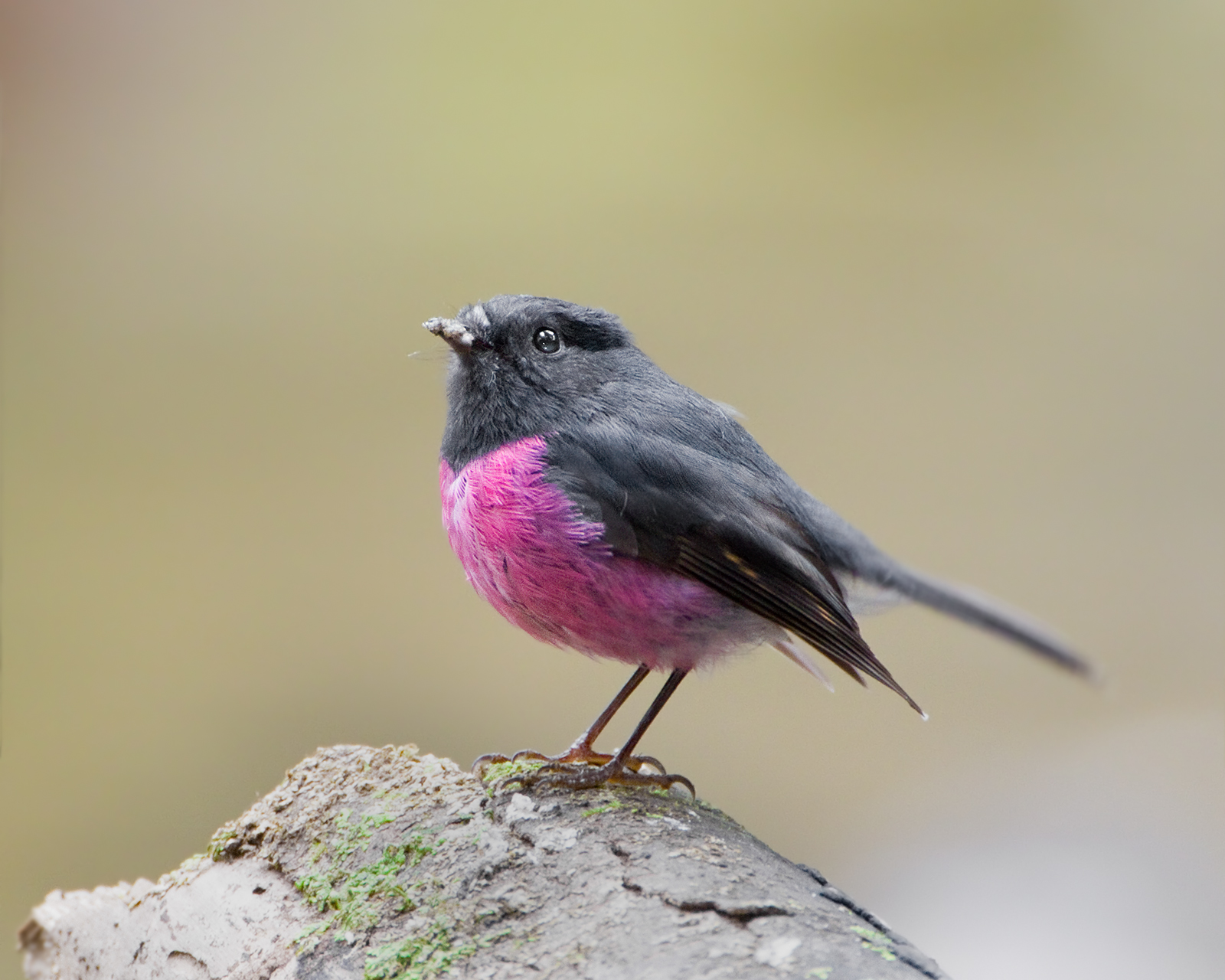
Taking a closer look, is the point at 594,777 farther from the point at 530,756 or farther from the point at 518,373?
the point at 518,373

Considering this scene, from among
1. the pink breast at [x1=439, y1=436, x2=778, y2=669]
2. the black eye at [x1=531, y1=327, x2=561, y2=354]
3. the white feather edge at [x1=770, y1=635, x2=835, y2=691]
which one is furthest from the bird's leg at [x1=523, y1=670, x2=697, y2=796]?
the black eye at [x1=531, y1=327, x2=561, y2=354]

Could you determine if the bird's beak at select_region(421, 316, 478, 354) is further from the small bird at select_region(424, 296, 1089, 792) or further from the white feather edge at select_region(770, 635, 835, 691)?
the white feather edge at select_region(770, 635, 835, 691)

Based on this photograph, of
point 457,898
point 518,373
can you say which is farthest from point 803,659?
point 457,898

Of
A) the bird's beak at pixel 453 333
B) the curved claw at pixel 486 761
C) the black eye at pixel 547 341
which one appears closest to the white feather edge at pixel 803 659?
the curved claw at pixel 486 761

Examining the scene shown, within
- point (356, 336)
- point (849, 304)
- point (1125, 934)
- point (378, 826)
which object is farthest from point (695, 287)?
point (378, 826)

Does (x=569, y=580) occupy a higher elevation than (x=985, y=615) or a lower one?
lower

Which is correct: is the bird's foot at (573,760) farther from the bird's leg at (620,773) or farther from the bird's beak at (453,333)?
the bird's beak at (453,333)

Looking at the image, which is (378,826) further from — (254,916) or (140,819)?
(140,819)
